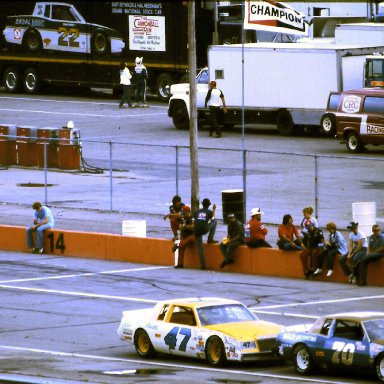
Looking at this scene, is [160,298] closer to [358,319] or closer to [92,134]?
[358,319]

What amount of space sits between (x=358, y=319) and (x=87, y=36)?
38740mm

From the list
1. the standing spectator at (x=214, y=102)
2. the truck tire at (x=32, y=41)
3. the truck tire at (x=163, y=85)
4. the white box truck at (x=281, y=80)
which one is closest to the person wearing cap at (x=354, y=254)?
the white box truck at (x=281, y=80)

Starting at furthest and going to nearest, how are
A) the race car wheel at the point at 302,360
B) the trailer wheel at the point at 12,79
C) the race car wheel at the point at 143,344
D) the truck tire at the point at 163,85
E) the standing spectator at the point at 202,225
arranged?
the trailer wheel at the point at 12,79 → the truck tire at the point at 163,85 → the standing spectator at the point at 202,225 → the race car wheel at the point at 143,344 → the race car wheel at the point at 302,360

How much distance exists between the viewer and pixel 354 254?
27875mm

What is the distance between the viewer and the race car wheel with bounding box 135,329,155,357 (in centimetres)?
2191

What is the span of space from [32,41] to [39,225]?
87.5ft

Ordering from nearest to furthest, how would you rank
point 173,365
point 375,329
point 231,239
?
point 375,329 < point 173,365 < point 231,239

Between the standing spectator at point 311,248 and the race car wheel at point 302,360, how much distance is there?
8487 mm

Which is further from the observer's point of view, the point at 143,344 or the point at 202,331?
the point at 143,344

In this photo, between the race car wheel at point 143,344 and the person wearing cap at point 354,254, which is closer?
the race car wheel at point 143,344

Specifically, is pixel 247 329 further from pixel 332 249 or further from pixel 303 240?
pixel 303 240

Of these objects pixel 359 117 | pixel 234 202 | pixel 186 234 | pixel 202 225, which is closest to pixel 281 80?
pixel 359 117

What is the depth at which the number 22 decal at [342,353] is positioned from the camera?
64.1 ft

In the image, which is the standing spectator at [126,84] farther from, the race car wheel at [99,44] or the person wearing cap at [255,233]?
the person wearing cap at [255,233]
